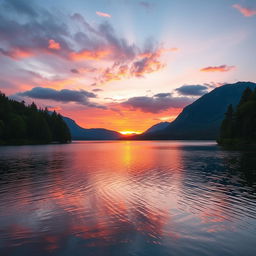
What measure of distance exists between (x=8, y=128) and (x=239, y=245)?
154815 mm

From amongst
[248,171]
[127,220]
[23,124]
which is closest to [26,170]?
[127,220]

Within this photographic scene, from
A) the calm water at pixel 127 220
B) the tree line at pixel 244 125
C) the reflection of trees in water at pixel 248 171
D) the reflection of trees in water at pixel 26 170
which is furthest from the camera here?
the tree line at pixel 244 125

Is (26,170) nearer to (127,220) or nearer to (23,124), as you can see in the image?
(127,220)

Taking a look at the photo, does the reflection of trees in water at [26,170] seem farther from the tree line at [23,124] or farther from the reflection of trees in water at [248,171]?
the tree line at [23,124]

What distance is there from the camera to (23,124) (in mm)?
147625

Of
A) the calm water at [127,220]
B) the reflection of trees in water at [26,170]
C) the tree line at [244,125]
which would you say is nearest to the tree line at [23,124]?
the reflection of trees in water at [26,170]

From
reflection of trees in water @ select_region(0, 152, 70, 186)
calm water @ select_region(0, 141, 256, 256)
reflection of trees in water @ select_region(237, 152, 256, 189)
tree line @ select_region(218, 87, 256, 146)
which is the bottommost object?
calm water @ select_region(0, 141, 256, 256)

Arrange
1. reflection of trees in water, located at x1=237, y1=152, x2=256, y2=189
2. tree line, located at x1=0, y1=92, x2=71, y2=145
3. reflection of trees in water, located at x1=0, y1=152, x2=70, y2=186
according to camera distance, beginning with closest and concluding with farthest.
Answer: reflection of trees in water, located at x1=237, y1=152, x2=256, y2=189 → reflection of trees in water, located at x1=0, y1=152, x2=70, y2=186 → tree line, located at x1=0, y1=92, x2=71, y2=145

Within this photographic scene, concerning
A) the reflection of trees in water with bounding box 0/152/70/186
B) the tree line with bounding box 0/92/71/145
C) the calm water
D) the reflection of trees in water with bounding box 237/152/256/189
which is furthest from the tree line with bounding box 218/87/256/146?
the tree line with bounding box 0/92/71/145

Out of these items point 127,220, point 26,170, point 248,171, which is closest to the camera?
point 127,220

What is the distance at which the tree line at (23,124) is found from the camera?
142375 millimetres

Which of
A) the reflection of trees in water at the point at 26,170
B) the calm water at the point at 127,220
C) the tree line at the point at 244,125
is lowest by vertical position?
the calm water at the point at 127,220

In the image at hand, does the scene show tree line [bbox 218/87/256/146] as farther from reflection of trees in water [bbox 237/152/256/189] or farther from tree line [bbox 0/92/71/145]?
tree line [bbox 0/92/71/145]

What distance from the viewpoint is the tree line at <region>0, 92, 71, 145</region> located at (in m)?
142
